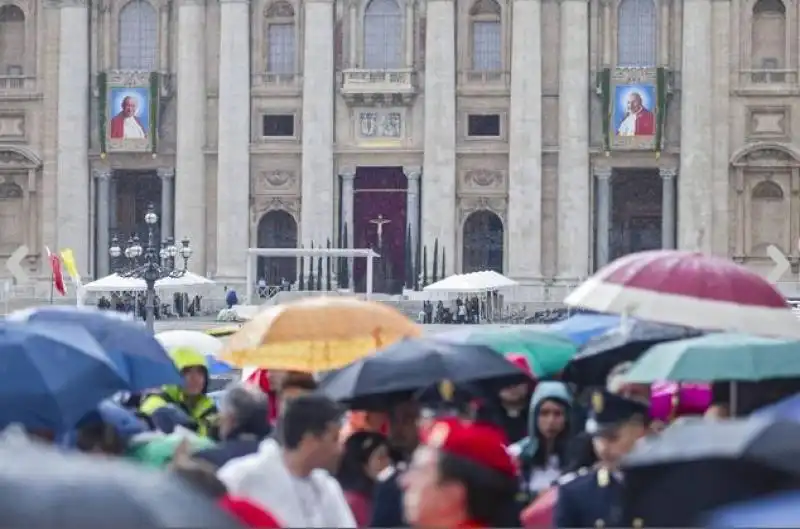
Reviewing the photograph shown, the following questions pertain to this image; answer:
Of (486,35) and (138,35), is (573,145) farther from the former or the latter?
(138,35)

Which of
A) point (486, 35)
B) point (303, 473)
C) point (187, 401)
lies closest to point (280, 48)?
point (486, 35)

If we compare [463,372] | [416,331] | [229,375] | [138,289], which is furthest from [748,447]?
[138,289]

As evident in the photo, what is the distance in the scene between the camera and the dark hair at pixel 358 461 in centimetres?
949

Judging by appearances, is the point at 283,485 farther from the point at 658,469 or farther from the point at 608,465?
the point at 658,469

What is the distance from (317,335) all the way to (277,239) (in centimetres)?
4263

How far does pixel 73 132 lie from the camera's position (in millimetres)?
54625

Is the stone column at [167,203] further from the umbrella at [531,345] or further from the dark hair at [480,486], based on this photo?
the dark hair at [480,486]

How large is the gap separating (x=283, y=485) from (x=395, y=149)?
153 feet

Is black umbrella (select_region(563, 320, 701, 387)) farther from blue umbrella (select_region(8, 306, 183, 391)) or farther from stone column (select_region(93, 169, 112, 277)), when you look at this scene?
stone column (select_region(93, 169, 112, 277))

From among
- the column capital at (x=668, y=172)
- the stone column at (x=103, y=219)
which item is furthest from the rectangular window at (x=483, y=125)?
the stone column at (x=103, y=219)

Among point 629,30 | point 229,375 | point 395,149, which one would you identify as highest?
point 629,30

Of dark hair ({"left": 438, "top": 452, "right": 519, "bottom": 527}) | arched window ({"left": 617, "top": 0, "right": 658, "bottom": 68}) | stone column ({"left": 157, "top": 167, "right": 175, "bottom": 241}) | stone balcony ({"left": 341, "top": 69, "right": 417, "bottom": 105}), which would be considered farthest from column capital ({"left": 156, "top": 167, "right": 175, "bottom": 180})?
dark hair ({"left": 438, "top": 452, "right": 519, "bottom": 527})

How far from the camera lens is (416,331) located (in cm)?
1405

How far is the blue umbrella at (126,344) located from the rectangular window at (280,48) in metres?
42.4
